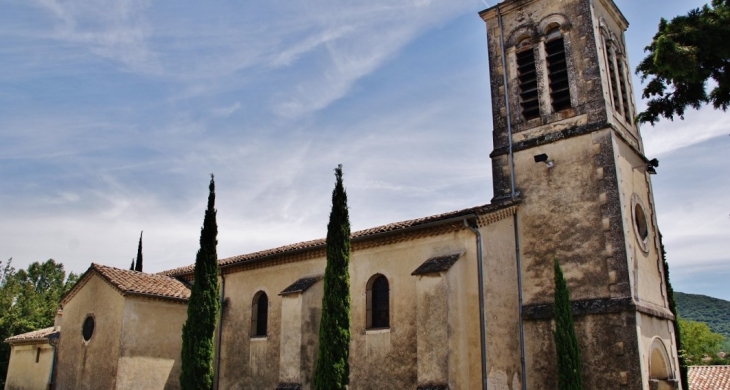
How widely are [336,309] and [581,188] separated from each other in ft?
27.0

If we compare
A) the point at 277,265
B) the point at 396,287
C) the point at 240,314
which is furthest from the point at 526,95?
the point at 240,314

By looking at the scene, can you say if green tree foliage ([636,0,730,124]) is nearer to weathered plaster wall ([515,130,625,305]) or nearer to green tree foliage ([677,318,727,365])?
weathered plaster wall ([515,130,625,305])

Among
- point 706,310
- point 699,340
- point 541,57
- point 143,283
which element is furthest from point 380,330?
point 706,310

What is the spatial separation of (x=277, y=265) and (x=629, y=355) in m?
12.2

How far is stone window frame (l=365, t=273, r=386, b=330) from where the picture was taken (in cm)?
1722

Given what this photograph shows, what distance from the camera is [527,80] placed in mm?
19688

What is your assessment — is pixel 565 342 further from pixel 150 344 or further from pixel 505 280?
A: pixel 150 344

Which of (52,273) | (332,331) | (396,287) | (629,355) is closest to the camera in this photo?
(629,355)

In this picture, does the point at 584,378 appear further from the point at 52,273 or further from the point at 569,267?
the point at 52,273

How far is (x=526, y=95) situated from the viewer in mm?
19562

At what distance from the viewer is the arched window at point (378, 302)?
17.5 metres

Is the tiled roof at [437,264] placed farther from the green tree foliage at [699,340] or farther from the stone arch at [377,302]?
the green tree foliage at [699,340]

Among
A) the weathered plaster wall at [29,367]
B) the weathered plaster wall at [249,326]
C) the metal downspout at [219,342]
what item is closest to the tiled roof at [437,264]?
the weathered plaster wall at [249,326]

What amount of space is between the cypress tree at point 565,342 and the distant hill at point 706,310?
9136cm
